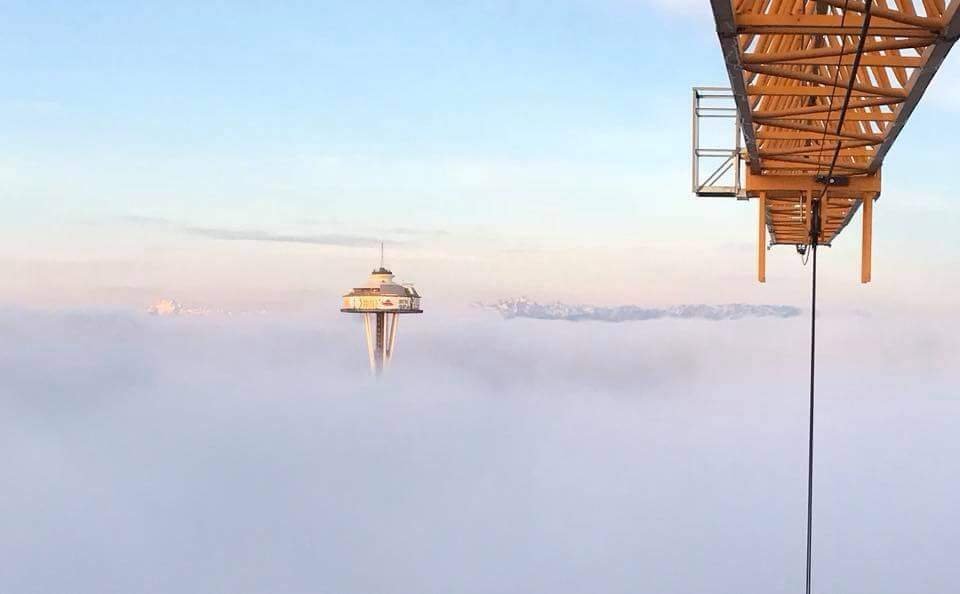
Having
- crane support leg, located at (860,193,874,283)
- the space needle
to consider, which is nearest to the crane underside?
crane support leg, located at (860,193,874,283)

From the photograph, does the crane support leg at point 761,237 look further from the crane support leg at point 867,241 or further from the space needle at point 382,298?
the space needle at point 382,298

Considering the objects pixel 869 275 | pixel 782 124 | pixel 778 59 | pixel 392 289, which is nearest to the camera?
pixel 778 59

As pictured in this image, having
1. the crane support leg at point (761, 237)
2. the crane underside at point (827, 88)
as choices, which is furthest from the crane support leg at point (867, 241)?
the crane support leg at point (761, 237)

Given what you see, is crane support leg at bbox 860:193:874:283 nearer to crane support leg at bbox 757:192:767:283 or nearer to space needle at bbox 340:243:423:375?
crane support leg at bbox 757:192:767:283

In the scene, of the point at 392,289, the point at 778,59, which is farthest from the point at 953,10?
the point at 392,289

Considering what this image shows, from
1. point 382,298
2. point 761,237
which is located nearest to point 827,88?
point 761,237

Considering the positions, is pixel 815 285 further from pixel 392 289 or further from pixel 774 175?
pixel 392 289

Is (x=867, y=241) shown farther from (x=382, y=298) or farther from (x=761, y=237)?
(x=382, y=298)
